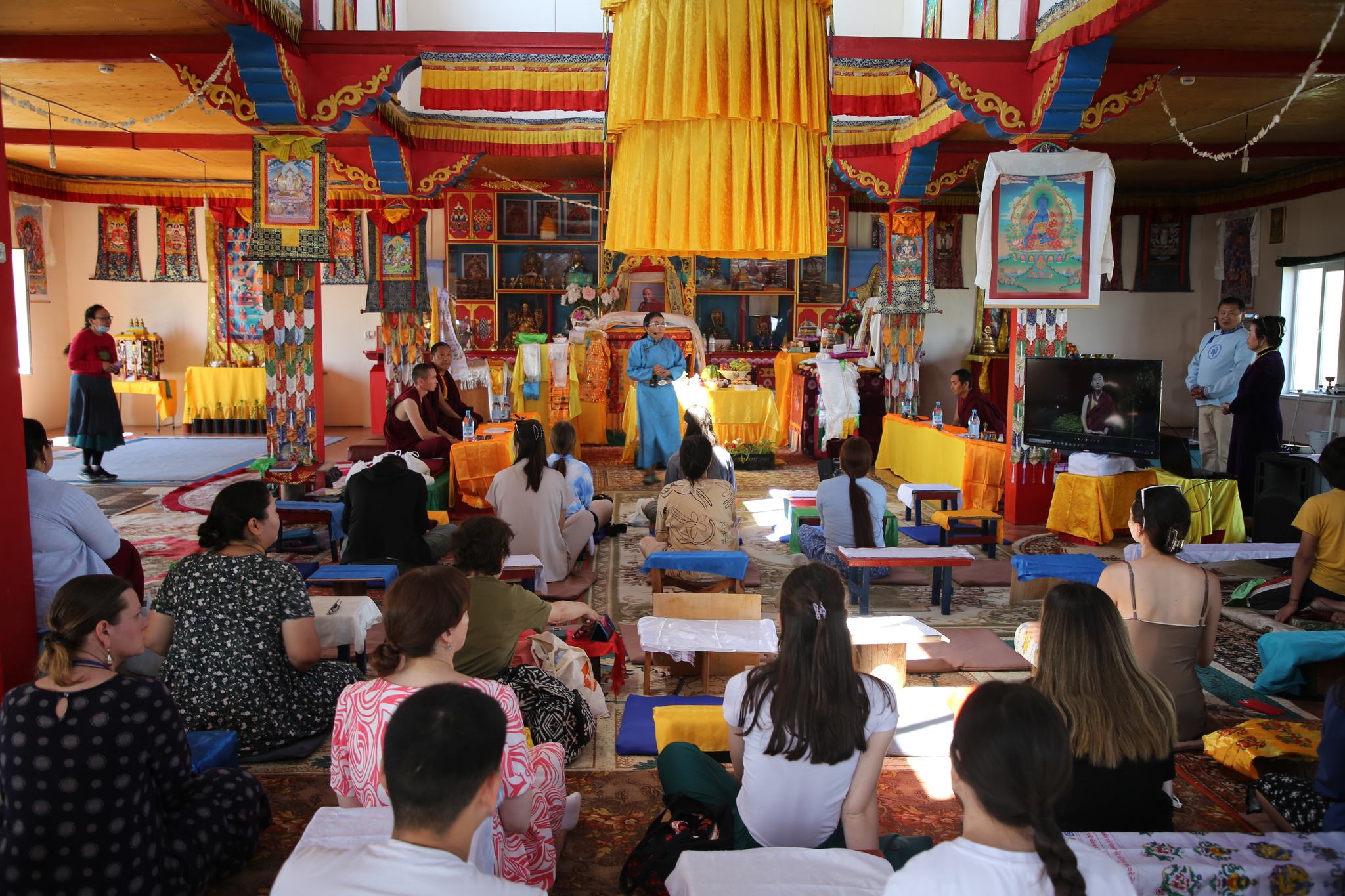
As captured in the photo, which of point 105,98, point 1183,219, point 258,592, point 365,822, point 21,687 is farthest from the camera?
point 1183,219

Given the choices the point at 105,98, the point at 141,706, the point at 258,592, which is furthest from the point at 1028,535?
the point at 105,98

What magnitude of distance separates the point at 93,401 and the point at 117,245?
638cm

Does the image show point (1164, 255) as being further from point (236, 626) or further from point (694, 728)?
point (236, 626)

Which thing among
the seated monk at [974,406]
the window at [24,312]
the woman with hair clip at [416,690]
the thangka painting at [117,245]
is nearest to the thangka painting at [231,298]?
the thangka painting at [117,245]

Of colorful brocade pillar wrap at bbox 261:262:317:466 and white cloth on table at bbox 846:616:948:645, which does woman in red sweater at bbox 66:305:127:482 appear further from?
white cloth on table at bbox 846:616:948:645

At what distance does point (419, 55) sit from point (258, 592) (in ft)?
17.4

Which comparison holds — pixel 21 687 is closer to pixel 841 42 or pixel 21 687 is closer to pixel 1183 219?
pixel 841 42

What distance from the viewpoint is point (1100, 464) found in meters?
7.39

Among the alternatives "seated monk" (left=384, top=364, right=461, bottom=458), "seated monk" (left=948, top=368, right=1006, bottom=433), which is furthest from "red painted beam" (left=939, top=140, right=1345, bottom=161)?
"seated monk" (left=384, top=364, right=461, bottom=458)

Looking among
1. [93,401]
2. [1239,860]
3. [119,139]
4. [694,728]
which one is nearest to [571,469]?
[694,728]

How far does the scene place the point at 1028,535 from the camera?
7.62 metres

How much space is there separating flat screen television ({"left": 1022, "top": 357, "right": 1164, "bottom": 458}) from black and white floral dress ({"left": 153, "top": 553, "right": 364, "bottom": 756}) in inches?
242

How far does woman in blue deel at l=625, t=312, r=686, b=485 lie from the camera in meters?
10.6

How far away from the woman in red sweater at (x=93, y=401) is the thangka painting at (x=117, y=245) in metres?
5.51
